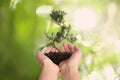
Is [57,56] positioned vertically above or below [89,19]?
below

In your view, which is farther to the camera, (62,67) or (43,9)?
(43,9)

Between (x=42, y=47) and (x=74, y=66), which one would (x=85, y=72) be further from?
(x=42, y=47)

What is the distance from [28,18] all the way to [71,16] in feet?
0.80

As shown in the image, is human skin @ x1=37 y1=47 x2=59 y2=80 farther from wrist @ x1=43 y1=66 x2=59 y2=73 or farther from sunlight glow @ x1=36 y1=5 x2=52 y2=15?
sunlight glow @ x1=36 y1=5 x2=52 y2=15

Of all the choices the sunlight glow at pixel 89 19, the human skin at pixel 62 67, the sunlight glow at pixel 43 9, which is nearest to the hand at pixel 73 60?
the human skin at pixel 62 67

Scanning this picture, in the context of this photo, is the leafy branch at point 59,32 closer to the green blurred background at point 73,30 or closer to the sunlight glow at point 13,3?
the green blurred background at point 73,30

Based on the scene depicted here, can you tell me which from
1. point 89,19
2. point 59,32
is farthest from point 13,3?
point 89,19

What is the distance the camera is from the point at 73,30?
1.85 m

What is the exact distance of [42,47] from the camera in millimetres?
1850

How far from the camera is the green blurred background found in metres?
1.84

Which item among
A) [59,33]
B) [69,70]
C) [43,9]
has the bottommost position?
[69,70]

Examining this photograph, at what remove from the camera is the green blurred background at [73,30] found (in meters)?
1.84

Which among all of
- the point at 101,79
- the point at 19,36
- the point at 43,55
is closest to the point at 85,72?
the point at 101,79

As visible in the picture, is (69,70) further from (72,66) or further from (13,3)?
(13,3)
